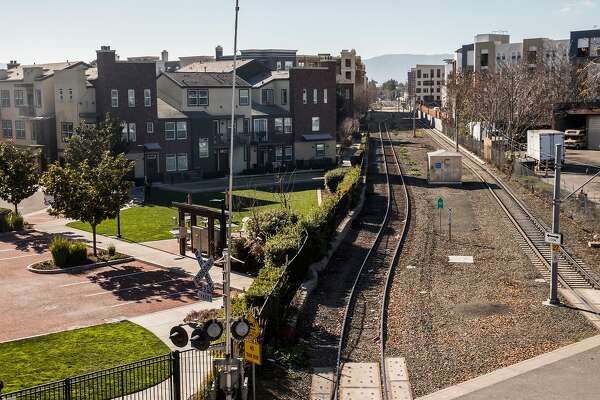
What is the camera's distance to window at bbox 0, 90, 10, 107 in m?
73.4

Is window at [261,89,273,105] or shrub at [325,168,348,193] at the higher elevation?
window at [261,89,273,105]

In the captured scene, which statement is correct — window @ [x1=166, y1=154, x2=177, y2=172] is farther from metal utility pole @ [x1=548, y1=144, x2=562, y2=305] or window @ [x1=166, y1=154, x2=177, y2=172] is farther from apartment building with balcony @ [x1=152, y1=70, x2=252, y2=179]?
metal utility pole @ [x1=548, y1=144, x2=562, y2=305]

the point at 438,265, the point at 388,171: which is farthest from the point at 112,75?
the point at 438,265

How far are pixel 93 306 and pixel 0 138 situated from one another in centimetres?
5315

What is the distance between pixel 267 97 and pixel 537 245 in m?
45.6

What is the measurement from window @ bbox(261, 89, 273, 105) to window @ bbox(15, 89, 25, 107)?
23.1 metres

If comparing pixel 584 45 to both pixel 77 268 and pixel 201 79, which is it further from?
pixel 77 268

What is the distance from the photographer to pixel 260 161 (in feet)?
244

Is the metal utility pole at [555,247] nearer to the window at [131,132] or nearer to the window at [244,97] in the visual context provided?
the window at [131,132]

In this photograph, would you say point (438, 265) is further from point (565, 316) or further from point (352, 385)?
point (352, 385)

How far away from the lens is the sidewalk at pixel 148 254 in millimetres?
31427

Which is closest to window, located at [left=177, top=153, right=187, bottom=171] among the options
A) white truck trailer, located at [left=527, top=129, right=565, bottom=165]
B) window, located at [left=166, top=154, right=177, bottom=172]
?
window, located at [left=166, top=154, right=177, bottom=172]

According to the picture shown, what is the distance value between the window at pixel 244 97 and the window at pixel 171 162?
31.6 ft

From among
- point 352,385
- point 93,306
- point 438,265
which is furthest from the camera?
point 438,265
